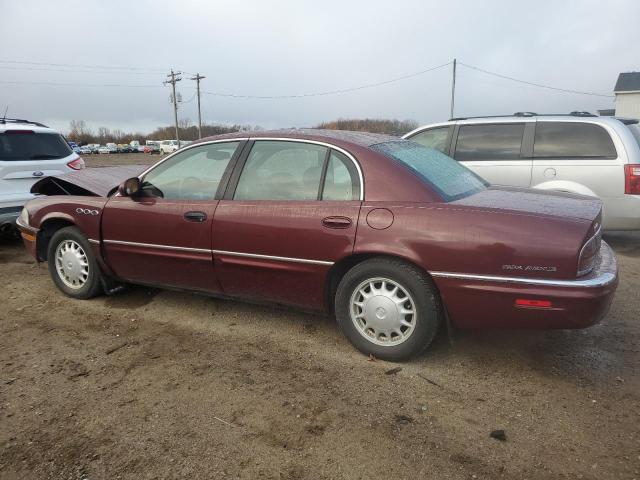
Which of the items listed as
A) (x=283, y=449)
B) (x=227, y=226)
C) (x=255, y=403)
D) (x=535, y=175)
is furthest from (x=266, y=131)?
(x=535, y=175)

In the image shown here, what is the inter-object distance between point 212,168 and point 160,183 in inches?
20.5

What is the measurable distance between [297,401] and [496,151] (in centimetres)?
496

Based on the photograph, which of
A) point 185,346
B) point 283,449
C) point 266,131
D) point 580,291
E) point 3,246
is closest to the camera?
point 283,449

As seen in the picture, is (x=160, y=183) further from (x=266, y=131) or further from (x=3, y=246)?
(x=3, y=246)

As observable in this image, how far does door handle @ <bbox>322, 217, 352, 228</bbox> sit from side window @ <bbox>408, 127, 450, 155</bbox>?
417 centimetres

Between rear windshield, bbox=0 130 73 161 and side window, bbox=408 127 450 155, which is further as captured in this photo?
side window, bbox=408 127 450 155

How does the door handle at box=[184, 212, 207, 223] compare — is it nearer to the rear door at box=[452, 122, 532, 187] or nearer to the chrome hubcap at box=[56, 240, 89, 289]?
the chrome hubcap at box=[56, 240, 89, 289]

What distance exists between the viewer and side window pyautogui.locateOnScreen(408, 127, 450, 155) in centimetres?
698

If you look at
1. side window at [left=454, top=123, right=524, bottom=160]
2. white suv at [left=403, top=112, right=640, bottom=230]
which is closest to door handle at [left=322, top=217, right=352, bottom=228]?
white suv at [left=403, top=112, right=640, bottom=230]

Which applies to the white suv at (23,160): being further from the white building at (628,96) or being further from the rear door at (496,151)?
the white building at (628,96)

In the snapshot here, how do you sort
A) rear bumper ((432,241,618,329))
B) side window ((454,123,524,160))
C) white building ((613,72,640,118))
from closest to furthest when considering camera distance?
rear bumper ((432,241,618,329)) → side window ((454,123,524,160)) → white building ((613,72,640,118))

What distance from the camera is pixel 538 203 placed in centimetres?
316

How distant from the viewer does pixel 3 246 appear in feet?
22.4

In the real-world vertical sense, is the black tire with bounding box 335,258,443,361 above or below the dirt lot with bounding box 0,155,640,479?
above
